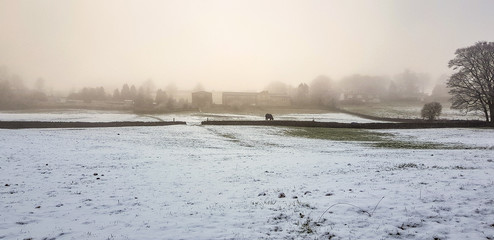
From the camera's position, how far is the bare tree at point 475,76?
4912cm

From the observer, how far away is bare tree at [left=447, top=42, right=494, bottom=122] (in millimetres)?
49125

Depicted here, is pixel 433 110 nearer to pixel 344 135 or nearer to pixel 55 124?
pixel 344 135

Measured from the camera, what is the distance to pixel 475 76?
50.8m

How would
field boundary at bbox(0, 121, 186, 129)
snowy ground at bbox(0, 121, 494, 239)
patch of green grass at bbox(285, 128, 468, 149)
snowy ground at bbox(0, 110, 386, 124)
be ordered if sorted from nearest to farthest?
snowy ground at bbox(0, 121, 494, 239)
patch of green grass at bbox(285, 128, 468, 149)
field boundary at bbox(0, 121, 186, 129)
snowy ground at bbox(0, 110, 386, 124)

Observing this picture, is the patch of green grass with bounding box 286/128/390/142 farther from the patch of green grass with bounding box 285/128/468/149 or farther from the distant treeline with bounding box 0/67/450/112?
the distant treeline with bounding box 0/67/450/112

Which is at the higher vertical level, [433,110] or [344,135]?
[433,110]

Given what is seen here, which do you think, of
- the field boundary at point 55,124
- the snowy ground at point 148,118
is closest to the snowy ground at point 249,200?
the field boundary at point 55,124

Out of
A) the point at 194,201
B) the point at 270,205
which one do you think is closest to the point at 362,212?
the point at 270,205

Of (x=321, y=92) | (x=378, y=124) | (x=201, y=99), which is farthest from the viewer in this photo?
(x=321, y=92)

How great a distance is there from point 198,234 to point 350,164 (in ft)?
40.4

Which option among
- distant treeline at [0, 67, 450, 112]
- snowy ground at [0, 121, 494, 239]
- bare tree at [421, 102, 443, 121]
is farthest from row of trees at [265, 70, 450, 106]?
snowy ground at [0, 121, 494, 239]

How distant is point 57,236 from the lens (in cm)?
846

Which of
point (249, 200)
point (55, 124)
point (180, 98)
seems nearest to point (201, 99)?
point (180, 98)

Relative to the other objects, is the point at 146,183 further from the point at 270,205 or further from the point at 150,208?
the point at 270,205
